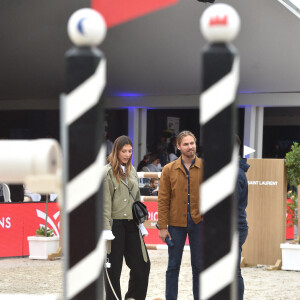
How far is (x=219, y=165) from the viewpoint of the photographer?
6.10ft

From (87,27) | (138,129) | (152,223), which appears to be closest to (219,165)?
(87,27)

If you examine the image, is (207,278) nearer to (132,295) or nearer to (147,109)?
(132,295)

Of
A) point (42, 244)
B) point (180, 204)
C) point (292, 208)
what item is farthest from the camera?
point (42, 244)

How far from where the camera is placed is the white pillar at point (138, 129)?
68.5 feet

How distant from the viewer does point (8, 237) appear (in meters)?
10.3

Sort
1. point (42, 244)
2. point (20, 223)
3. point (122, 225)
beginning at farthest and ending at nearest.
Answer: point (20, 223), point (42, 244), point (122, 225)

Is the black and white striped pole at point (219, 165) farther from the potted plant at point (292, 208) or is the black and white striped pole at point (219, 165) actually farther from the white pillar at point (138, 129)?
the white pillar at point (138, 129)

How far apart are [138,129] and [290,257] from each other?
39.4 ft

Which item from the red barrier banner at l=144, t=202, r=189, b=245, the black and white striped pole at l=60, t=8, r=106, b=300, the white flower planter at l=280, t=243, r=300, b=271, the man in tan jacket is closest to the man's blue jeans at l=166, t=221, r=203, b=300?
the man in tan jacket

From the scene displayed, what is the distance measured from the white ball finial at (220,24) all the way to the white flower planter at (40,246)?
863 cm

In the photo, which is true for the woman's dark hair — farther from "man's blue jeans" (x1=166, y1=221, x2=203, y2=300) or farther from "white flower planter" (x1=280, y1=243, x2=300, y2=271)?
"white flower planter" (x1=280, y1=243, x2=300, y2=271)

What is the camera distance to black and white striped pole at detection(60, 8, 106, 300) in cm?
189

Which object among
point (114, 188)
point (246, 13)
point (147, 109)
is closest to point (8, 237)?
point (114, 188)

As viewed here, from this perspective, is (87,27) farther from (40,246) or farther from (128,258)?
(40,246)
